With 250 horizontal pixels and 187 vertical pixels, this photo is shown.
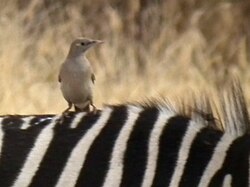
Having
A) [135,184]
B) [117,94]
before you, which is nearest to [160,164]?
[135,184]

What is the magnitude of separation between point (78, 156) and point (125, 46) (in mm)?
2529

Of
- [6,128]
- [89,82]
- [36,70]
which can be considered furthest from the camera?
[36,70]

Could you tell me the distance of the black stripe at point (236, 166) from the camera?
4.73ft

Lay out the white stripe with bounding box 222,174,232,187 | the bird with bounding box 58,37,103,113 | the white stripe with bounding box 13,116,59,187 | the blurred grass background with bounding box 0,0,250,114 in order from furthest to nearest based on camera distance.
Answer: the blurred grass background with bounding box 0,0,250,114, the bird with bounding box 58,37,103,113, the white stripe with bounding box 13,116,59,187, the white stripe with bounding box 222,174,232,187

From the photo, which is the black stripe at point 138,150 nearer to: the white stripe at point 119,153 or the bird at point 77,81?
the white stripe at point 119,153

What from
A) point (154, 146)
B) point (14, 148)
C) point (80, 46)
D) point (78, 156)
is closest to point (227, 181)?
point (154, 146)

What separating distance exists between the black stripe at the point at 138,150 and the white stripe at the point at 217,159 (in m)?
0.10

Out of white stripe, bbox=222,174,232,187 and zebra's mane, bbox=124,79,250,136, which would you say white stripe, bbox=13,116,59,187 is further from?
white stripe, bbox=222,174,232,187

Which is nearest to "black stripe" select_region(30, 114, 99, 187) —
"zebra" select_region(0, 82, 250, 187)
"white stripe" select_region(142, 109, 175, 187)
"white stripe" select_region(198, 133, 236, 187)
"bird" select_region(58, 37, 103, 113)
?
"zebra" select_region(0, 82, 250, 187)

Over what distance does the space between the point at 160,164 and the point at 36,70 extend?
2.45 meters

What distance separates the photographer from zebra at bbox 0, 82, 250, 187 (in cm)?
148

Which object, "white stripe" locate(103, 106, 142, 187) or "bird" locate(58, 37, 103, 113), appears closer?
"white stripe" locate(103, 106, 142, 187)

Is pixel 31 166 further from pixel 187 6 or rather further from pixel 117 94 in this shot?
pixel 187 6

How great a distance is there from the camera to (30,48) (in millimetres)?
4031
